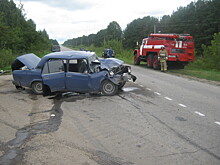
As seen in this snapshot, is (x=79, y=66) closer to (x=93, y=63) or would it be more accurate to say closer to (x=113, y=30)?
(x=93, y=63)

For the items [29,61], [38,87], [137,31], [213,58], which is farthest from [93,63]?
[137,31]

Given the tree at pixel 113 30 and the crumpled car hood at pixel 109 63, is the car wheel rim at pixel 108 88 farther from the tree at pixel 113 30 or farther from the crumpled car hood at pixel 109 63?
A: the tree at pixel 113 30

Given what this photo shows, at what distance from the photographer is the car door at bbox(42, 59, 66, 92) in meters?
9.09

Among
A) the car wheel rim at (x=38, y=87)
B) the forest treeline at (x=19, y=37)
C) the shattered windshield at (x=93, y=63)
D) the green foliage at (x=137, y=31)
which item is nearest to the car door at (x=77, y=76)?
the shattered windshield at (x=93, y=63)

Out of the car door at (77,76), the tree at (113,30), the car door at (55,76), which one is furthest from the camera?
the tree at (113,30)

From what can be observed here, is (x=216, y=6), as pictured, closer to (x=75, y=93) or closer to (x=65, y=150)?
(x=75, y=93)

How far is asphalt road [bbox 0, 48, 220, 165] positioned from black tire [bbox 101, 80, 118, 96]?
0.25m

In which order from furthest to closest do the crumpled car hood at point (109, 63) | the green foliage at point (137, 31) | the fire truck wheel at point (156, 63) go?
the green foliage at point (137, 31) < the fire truck wheel at point (156, 63) < the crumpled car hood at point (109, 63)

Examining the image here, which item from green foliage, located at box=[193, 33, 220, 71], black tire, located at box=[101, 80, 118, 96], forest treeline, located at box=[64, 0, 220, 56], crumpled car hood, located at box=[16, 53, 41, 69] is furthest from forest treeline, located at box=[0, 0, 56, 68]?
forest treeline, located at box=[64, 0, 220, 56]

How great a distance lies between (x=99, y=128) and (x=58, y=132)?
963 mm

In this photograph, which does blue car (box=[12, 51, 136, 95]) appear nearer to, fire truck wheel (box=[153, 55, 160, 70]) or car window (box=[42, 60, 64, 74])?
car window (box=[42, 60, 64, 74])

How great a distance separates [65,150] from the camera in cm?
461

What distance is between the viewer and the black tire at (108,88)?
9195mm

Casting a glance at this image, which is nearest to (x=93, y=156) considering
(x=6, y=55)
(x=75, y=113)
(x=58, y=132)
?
(x=58, y=132)
